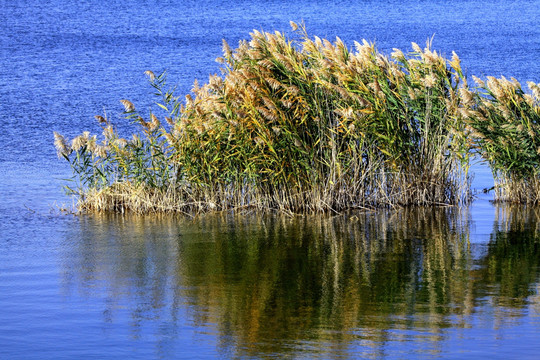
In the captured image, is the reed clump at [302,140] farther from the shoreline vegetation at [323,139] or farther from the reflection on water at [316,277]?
the reflection on water at [316,277]

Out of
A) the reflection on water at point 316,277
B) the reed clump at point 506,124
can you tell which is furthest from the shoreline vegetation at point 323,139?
the reflection on water at point 316,277

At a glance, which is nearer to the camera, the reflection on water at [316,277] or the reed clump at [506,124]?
the reflection on water at [316,277]

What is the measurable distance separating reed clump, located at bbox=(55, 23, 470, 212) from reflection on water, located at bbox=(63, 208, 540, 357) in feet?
1.69

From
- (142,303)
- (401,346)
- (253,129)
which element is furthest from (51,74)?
(401,346)

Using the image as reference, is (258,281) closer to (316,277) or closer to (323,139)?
(316,277)

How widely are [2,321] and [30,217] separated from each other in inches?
228

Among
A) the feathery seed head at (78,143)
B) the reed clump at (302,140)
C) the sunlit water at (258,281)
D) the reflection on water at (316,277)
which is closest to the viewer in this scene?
the sunlit water at (258,281)

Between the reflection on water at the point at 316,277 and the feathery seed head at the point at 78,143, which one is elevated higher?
the feathery seed head at the point at 78,143

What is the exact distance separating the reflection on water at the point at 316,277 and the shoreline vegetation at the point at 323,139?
1.64 feet

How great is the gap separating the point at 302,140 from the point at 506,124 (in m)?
3.06

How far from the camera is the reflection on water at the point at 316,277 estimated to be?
780 centimetres

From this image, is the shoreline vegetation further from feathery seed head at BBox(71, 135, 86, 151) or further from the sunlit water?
the sunlit water

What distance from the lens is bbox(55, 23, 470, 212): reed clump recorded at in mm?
13227

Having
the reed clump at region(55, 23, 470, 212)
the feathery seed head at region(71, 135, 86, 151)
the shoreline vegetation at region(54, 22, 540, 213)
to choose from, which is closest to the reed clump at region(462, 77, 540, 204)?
the shoreline vegetation at region(54, 22, 540, 213)
